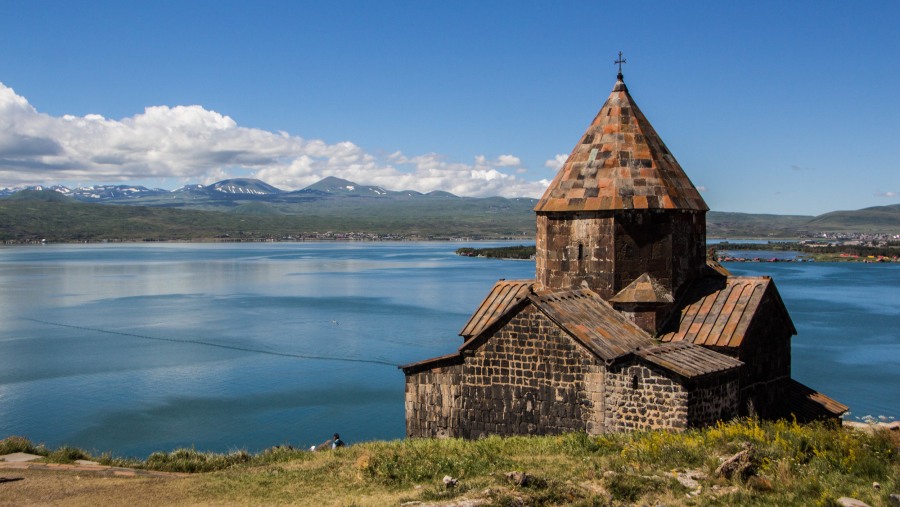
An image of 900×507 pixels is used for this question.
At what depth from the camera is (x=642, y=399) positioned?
9086mm

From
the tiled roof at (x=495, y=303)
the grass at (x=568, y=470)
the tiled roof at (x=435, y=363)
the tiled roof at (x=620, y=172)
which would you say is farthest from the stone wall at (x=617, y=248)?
the grass at (x=568, y=470)

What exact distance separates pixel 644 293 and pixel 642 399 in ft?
6.26

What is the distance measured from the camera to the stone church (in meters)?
9.28

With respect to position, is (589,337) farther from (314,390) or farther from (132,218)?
(132,218)

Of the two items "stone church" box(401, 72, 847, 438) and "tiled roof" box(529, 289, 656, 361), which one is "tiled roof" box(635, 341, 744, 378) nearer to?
"stone church" box(401, 72, 847, 438)

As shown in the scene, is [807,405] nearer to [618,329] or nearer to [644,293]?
[644,293]

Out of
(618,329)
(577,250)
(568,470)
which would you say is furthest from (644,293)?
(568,470)

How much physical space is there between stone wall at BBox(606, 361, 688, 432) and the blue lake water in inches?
336

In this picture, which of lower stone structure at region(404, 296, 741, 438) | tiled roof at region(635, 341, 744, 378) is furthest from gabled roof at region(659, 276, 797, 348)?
lower stone structure at region(404, 296, 741, 438)

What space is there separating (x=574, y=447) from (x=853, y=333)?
31.3m

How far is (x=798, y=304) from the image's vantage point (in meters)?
45.4

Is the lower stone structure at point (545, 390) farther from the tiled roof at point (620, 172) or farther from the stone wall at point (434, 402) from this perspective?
the tiled roof at point (620, 172)

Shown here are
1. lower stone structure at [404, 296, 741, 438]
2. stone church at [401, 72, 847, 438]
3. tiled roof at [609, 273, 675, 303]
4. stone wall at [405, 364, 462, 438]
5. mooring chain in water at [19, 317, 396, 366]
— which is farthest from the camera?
mooring chain in water at [19, 317, 396, 366]

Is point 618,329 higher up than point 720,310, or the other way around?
point 720,310
